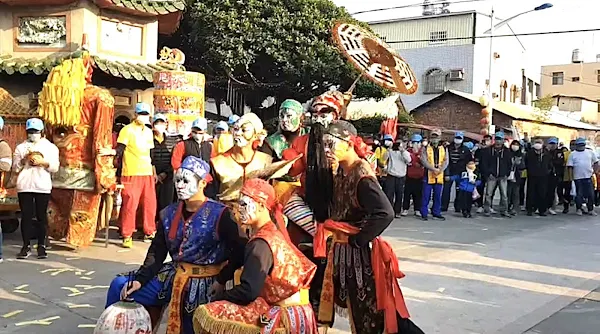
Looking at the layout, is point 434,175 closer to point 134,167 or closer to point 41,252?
point 134,167

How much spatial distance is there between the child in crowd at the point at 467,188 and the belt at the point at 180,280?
916cm

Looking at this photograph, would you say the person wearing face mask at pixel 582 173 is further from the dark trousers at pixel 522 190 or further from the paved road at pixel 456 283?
the paved road at pixel 456 283

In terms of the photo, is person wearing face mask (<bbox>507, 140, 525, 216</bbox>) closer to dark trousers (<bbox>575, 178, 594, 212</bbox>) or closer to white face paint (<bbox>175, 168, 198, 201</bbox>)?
dark trousers (<bbox>575, 178, 594, 212</bbox>)

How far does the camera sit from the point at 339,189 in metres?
4.02

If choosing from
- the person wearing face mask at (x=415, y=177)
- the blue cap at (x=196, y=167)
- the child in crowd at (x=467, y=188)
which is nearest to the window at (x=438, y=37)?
the child in crowd at (x=467, y=188)

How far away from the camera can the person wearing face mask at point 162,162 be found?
8297 mm

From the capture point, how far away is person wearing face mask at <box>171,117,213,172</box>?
7645 millimetres

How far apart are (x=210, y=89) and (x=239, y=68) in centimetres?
221

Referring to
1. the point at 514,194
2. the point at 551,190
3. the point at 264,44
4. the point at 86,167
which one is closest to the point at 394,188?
the point at 514,194

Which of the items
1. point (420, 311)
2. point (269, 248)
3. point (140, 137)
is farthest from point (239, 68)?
point (269, 248)

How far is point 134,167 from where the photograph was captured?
24.8 ft

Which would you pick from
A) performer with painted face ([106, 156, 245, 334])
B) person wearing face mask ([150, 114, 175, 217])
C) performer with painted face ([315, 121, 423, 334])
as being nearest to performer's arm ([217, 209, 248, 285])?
performer with painted face ([106, 156, 245, 334])

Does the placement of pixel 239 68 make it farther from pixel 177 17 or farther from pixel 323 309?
pixel 323 309

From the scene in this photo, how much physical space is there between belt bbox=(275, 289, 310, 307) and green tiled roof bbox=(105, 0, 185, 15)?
7.64 meters
